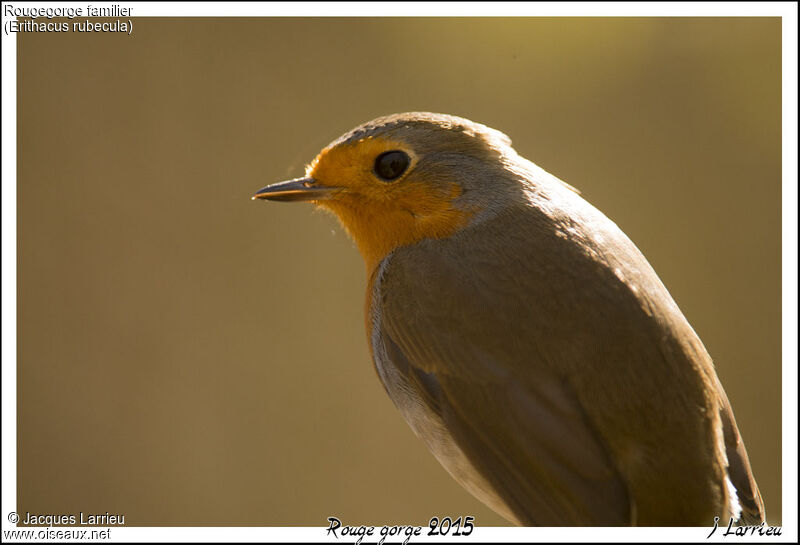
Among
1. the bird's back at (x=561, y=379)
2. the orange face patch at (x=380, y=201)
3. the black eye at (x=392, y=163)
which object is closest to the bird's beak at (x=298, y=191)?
the orange face patch at (x=380, y=201)

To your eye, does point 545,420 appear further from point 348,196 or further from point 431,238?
point 348,196

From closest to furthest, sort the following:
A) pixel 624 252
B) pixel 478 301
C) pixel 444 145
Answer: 1. pixel 478 301
2. pixel 624 252
3. pixel 444 145

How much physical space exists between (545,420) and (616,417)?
177 millimetres

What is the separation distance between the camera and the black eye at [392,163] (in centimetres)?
232

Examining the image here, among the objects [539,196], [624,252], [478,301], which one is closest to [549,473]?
[478,301]

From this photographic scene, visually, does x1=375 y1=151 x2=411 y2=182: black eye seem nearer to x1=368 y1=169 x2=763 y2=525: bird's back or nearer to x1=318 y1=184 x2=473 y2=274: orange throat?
x1=318 y1=184 x2=473 y2=274: orange throat

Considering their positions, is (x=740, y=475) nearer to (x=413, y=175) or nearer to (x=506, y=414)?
(x=506, y=414)

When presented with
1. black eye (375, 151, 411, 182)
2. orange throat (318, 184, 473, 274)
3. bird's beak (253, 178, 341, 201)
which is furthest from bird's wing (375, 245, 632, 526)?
bird's beak (253, 178, 341, 201)

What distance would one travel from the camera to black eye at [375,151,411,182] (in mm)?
2320

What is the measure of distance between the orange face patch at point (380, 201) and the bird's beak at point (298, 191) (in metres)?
0.03

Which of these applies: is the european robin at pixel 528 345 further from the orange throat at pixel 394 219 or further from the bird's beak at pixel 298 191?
the bird's beak at pixel 298 191

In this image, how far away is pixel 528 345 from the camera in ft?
6.22

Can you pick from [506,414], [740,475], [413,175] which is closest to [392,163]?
[413,175]

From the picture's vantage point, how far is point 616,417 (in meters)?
1.80
